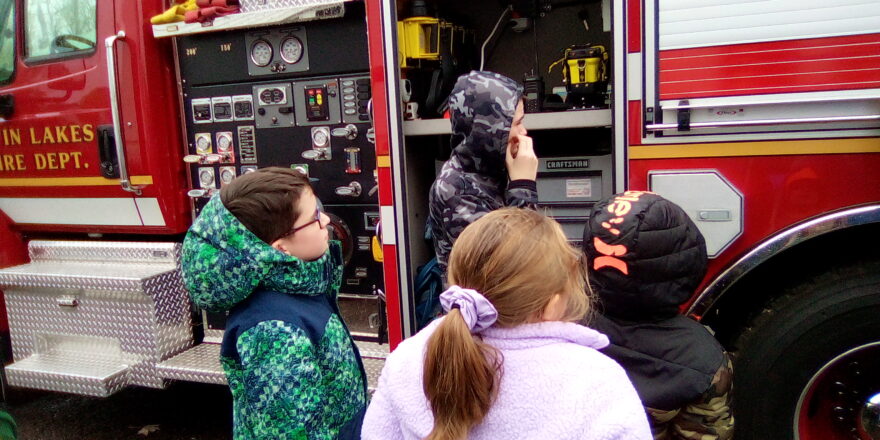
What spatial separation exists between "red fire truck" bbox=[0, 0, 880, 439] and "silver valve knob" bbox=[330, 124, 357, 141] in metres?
0.02

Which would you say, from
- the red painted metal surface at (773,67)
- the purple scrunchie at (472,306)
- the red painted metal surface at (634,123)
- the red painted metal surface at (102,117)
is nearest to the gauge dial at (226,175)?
the red painted metal surface at (102,117)

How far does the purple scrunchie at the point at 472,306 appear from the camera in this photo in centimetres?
111

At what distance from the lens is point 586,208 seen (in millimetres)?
2930

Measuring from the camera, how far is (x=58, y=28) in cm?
373

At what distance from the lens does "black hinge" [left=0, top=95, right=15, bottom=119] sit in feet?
12.5

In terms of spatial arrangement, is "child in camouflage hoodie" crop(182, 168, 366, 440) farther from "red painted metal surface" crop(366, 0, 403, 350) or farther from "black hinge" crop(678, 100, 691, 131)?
"black hinge" crop(678, 100, 691, 131)

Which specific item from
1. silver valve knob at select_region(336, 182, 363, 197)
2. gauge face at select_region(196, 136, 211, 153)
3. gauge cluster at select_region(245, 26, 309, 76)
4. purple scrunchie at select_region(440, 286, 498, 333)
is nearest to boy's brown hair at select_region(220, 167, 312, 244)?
purple scrunchie at select_region(440, 286, 498, 333)

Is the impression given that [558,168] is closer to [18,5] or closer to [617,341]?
[617,341]

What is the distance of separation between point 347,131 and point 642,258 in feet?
6.55

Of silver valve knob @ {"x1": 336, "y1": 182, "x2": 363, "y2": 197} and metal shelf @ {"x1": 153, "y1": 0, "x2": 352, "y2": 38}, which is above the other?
metal shelf @ {"x1": 153, "y1": 0, "x2": 352, "y2": 38}

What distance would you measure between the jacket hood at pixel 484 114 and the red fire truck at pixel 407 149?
0.52 m

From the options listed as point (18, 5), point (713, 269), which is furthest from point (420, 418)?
point (18, 5)

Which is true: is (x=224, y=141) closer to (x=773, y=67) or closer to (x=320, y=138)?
(x=320, y=138)

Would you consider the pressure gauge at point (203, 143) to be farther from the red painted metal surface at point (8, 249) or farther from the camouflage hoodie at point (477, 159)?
the camouflage hoodie at point (477, 159)
